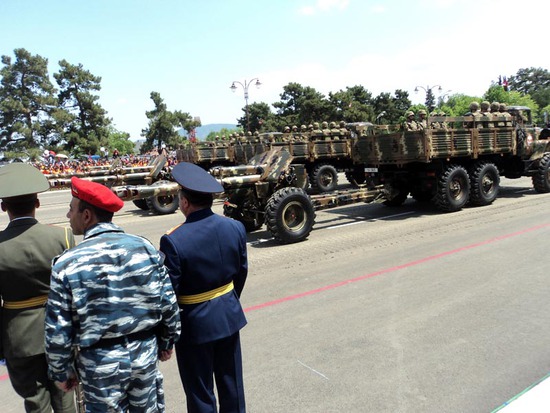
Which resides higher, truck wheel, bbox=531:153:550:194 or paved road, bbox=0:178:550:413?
truck wheel, bbox=531:153:550:194

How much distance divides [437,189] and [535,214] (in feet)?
7.12

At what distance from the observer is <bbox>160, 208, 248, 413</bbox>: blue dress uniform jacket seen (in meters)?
2.52

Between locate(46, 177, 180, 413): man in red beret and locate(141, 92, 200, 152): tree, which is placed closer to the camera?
locate(46, 177, 180, 413): man in red beret

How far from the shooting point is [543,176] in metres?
12.7

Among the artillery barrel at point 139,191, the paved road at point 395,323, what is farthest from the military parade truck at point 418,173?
the artillery barrel at point 139,191

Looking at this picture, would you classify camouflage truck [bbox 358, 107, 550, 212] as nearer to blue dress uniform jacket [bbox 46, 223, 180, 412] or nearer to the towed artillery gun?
the towed artillery gun

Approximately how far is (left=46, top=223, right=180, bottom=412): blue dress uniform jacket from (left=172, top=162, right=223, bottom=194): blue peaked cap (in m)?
0.46

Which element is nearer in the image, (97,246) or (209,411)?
(97,246)

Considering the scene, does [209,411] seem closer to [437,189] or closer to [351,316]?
[351,316]

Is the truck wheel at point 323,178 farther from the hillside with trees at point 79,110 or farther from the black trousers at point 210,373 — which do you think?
the hillside with trees at point 79,110

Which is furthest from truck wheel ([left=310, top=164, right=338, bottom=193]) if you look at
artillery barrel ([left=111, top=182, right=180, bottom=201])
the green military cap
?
the green military cap

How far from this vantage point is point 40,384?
8.67 ft

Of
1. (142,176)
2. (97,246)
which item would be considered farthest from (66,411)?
(142,176)

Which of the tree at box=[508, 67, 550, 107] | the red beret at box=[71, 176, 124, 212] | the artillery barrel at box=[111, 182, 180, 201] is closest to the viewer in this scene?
the red beret at box=[71, 176, 124, 212]
